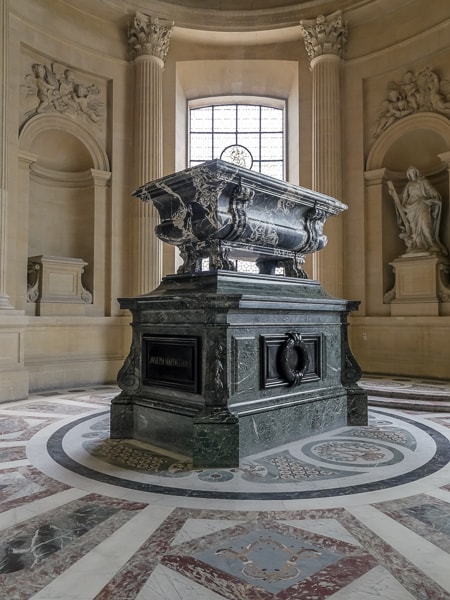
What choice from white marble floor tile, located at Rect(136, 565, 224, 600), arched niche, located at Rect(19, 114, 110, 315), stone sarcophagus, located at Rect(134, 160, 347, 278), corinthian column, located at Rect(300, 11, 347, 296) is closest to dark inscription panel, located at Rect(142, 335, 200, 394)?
stone sarcophagus, located at Rect(134, 160, 347, 278)

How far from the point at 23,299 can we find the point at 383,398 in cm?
642

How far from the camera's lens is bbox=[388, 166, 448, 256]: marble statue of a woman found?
974 centimetres

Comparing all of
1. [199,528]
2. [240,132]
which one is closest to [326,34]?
[240,132]

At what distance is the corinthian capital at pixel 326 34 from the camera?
10.6 m

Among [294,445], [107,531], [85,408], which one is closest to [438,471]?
[294,445]

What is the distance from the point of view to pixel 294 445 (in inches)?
179

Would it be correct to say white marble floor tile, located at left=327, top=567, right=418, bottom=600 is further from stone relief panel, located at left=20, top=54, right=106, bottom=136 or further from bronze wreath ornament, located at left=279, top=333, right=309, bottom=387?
stone relief panel, located at left=20, top=54, right=106, bottom=136

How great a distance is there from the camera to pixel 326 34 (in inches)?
420

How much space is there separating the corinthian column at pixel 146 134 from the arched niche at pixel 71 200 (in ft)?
2.31

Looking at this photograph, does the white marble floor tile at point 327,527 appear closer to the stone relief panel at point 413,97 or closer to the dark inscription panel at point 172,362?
the dark inscription panel at point 172,362

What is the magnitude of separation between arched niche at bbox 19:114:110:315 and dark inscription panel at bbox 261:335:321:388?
5892mm

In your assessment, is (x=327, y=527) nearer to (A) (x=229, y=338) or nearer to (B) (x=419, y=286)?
(A) (x=229, y=338)

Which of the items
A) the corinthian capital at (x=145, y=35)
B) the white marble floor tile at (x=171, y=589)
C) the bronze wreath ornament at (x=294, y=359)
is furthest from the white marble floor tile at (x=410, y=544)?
the corinthian capital at (x=145, y=35)

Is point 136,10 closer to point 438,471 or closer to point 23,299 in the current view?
point 23,299
